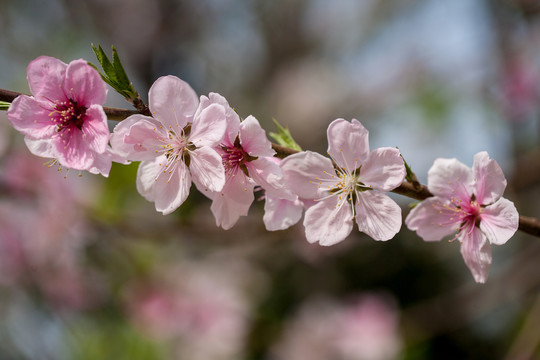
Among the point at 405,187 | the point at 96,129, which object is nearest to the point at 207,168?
the point at 96,129

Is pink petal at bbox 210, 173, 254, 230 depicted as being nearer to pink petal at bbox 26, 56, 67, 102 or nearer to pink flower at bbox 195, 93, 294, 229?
pink flower at bbox 195, 93, 294, 229

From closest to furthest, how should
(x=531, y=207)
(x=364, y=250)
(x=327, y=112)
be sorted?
1. (x=531, y=207)
2. (x=364, y=250)
3. (x=327, y=112)

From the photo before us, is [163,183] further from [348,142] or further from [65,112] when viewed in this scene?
[348,142]

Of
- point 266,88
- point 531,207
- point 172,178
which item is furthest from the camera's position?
point 266,88

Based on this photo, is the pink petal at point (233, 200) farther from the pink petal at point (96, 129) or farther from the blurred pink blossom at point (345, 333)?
the blurred pink blossom at point (345, 333)

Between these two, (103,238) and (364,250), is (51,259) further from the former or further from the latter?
(364,250)

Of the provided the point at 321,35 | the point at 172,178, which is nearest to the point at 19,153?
the point at 172,178
